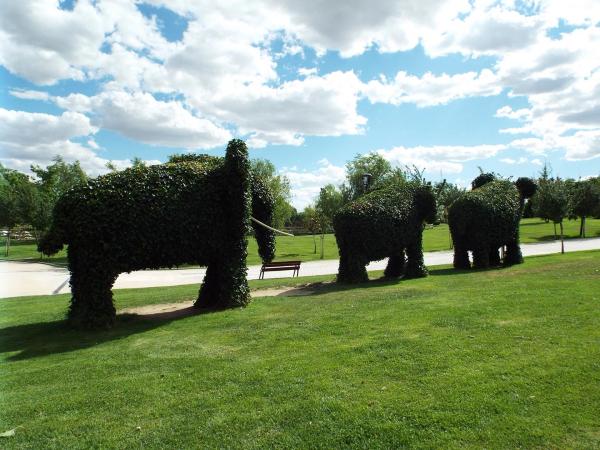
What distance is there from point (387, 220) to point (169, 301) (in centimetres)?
673

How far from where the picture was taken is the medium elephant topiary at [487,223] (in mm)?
16359

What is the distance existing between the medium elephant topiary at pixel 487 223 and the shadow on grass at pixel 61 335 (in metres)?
10.7

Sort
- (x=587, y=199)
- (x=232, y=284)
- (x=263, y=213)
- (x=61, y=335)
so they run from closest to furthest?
(x=61, y=335) → (x=232, y=284) → (x=263, y=213) → (x=587, y=199)

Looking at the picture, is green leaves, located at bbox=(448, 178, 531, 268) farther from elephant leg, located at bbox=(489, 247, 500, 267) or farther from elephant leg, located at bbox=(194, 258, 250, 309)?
elephant leg, located at bbox=(194, 258, 250, 309)

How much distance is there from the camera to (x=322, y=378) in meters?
5.35

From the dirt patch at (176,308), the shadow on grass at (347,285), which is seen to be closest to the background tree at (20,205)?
the dirt patch at (176,308)

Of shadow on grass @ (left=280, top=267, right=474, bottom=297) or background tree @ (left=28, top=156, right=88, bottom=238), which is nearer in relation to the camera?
shadow on grass @ (left=280, top=267, right=474, bottom=297)

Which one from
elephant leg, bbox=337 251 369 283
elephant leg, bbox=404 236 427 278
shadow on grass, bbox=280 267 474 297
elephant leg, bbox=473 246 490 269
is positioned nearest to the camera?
shadow on grass, bbox=280 267 474 297

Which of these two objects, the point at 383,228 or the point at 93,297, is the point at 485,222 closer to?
the point at 383,228

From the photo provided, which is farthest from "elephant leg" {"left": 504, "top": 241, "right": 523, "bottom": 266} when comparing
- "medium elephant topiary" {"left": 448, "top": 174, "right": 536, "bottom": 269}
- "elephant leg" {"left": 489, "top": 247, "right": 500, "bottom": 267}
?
"elephant leg" {"left": 489, "top": 247, "right": 500, "bottom": 267}

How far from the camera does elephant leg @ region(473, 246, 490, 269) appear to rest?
1666cm

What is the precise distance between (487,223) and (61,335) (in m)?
14.0

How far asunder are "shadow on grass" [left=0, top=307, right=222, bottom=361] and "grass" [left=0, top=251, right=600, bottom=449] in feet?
Answer: 0.18

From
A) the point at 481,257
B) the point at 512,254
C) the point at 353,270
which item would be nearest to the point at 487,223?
the point at 481,257
